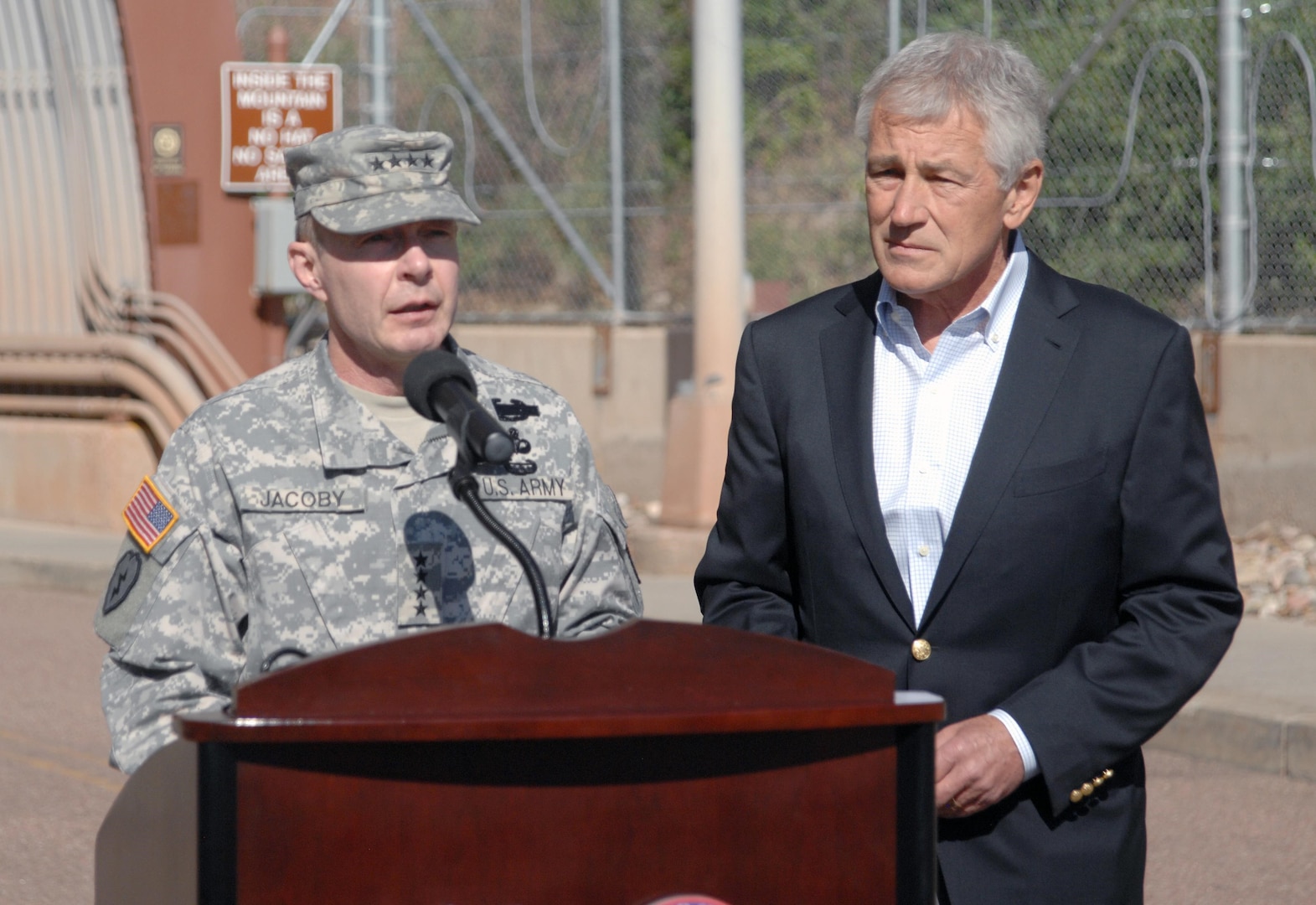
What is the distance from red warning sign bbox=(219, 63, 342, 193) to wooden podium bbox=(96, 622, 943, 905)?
9.82 meters

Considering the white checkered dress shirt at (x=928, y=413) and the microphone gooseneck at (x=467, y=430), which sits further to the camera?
the white checkered dress shirt at (x=928, y=413)

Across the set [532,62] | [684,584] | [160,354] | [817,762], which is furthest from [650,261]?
[817,762]

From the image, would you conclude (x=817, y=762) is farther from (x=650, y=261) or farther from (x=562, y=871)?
(x=650, y=261)

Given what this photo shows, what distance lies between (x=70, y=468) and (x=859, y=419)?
10.9m

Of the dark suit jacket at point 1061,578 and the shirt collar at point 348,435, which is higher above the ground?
the shirt collar at point 348,435

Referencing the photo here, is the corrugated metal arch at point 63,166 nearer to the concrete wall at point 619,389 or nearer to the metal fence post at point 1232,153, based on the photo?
the concrete wall at point 619,389

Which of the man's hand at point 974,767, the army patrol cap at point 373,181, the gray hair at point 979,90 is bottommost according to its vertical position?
the man's hand at point 974,767

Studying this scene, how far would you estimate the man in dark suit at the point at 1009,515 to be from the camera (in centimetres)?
249

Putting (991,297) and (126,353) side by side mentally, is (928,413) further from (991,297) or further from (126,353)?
(126,353)

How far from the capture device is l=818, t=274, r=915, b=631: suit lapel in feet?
8.39

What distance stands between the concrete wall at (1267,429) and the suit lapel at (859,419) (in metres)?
7.15

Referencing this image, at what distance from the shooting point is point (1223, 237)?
9.89m

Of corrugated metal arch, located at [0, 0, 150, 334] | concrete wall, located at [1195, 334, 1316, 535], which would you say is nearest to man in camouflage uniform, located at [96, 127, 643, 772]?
concrete wall, located at [1195, 334, 1316, 535]

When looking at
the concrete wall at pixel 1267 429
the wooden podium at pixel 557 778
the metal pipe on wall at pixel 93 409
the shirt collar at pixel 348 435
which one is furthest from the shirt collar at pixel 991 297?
the metal pipe on wall at pixel 93 409
